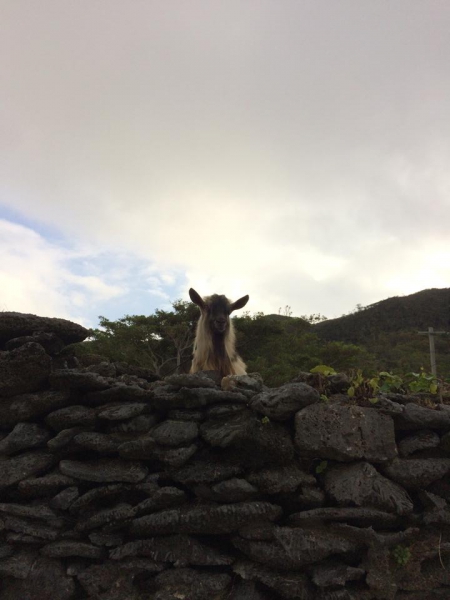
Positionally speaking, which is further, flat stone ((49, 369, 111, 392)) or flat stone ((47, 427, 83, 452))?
flat stone ((49, 369, 111, 392))

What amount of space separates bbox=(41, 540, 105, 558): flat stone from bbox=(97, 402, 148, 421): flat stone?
41.0 inches

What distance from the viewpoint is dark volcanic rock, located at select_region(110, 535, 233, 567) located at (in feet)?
10.7

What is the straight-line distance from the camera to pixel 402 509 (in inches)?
137

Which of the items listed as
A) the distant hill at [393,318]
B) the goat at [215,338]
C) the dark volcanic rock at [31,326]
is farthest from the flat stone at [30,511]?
the distant hill at [393,318]

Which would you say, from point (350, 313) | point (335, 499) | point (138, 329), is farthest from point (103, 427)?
point (350, 313)

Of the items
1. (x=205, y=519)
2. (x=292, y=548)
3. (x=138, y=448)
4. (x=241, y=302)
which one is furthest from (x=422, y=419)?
(x=241, y=302)

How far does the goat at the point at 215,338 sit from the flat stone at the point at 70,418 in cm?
234

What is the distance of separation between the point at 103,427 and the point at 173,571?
1.38 meters

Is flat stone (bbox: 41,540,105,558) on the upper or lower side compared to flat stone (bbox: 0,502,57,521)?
lower

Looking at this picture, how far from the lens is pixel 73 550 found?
333 centimetres

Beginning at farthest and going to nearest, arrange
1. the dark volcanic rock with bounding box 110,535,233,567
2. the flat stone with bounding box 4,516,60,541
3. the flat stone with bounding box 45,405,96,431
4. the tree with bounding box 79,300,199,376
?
1. the tree with bounding box 79,300,199,376
2. the flat stone with bounding box 45,405,96,431
3. the flat stone with bounding box 4,516,60,541
4. the dark volcanic rock with bounding box 110,535,233,567

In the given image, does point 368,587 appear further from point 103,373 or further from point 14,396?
point 14,396

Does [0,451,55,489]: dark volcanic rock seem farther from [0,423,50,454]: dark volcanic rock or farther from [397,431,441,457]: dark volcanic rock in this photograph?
[397,431,441,457]: dark volcanic rock

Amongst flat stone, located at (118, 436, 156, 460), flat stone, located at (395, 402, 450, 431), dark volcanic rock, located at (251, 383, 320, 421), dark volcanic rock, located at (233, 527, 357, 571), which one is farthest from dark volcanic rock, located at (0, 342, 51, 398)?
Answer: flat stone, located at (395, 402, 450, 431)
